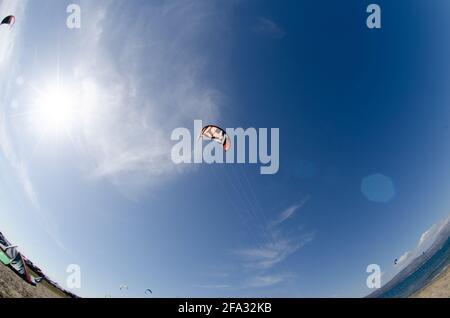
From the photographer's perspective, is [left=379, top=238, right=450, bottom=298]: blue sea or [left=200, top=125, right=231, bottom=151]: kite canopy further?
[left=379, top=238, right=450, bottom=298]: blue sea

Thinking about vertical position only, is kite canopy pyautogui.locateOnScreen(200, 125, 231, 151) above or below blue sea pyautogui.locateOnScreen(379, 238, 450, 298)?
above

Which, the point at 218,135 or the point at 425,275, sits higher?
the point at 218,135

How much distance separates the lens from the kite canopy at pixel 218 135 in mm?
15609

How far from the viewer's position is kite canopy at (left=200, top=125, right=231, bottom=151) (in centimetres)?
1561

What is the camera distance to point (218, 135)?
51.4 feet

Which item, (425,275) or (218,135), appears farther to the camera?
(425,275)
